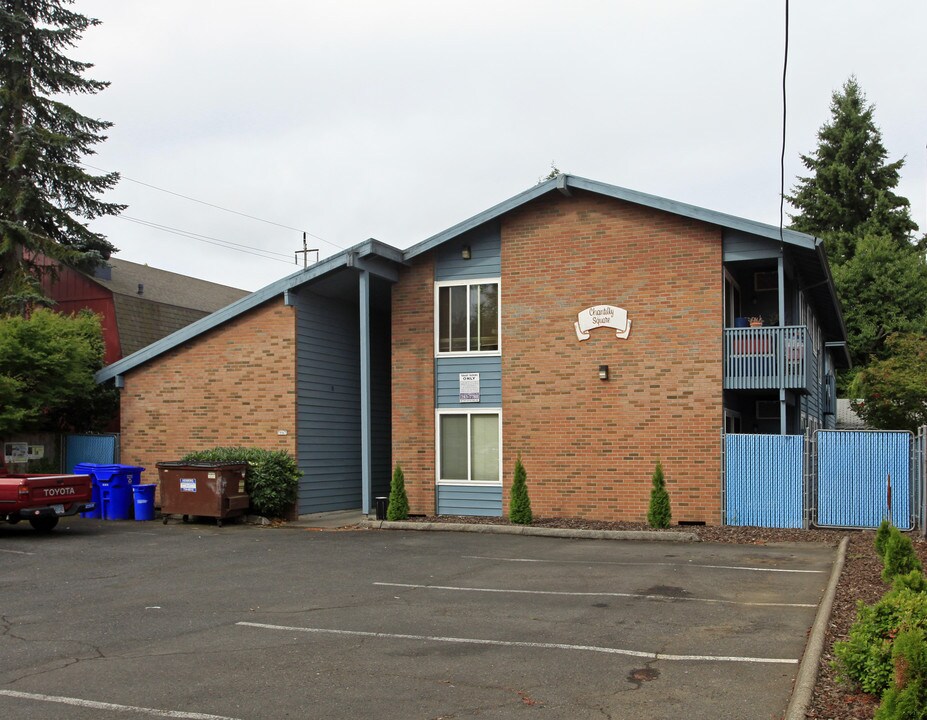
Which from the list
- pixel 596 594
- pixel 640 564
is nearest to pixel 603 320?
pixel 640 564

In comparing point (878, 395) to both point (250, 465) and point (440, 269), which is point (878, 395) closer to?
point (440, 269)

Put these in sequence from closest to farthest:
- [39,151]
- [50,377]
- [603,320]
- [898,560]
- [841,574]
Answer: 1. [898,560]
2. [841,574]
3. [603,320]
4. [50,377]
5. [39,151]

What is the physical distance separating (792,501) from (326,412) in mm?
10448

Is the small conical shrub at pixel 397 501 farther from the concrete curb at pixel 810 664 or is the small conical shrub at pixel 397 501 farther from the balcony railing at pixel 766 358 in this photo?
the concrete curb at pixel 810 664

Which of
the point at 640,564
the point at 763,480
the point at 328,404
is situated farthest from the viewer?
the point at 328,404

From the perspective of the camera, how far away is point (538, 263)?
754 inches

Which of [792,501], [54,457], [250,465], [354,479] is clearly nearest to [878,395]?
[792,501]

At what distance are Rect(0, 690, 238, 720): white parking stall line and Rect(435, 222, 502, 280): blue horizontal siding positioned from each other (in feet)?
46.7

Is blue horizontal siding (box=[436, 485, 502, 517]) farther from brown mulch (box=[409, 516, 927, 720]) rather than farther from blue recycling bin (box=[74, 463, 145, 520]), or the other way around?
blue recycling bin (box=[74, 463, 145, 520])

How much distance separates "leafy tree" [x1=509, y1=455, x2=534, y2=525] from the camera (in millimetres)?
17875

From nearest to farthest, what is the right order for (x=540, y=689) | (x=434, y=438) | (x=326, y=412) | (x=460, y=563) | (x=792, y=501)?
(x=540, y=689) → (x=460, y=563) → (x=792, y=501) → (x=434, y=438) → (x=326, y=412)

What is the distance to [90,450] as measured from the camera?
21.9 meters

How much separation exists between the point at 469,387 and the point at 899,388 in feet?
46.8

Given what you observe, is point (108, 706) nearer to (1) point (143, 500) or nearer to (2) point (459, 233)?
(1) point (143, 500)
